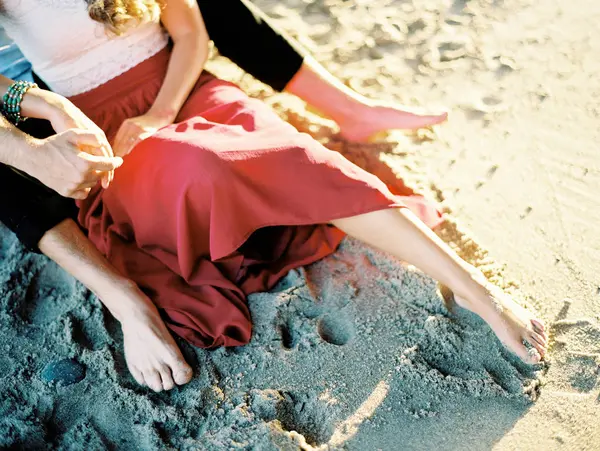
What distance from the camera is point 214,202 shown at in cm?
120

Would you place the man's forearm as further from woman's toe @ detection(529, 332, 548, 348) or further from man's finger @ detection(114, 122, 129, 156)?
woman's toe @ detection(529, 332, 548, 348)

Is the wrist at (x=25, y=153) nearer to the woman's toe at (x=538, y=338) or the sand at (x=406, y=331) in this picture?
the sand at (x=406, y=331)

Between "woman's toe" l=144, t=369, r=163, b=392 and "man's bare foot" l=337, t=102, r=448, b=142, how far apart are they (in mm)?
828

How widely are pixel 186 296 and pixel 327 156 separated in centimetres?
44

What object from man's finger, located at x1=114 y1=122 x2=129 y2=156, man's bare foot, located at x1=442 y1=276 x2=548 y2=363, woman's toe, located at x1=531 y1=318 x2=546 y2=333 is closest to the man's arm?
man's finger, located at x1=114 y1=122 x2=129 y2=156

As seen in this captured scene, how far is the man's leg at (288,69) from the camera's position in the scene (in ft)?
5.01

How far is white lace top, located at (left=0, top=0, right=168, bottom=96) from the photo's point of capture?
1286 millimetres

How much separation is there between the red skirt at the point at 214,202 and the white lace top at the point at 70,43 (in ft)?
0.10

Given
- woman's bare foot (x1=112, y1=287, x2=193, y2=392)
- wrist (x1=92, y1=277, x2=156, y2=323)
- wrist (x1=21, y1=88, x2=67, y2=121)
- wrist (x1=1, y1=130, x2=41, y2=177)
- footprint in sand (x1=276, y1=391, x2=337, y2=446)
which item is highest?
wrist (x1=21, y1=88, x2=67, y2=121)

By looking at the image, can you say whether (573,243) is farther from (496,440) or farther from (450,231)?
(496,440)

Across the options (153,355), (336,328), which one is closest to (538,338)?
(336,328)

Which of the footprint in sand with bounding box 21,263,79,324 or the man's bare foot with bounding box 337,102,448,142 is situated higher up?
the man's bare foot with bounding box 337,102,448,142

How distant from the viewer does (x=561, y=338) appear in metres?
1.27

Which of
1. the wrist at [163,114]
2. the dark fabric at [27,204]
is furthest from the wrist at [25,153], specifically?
the wrist at [163,114]
